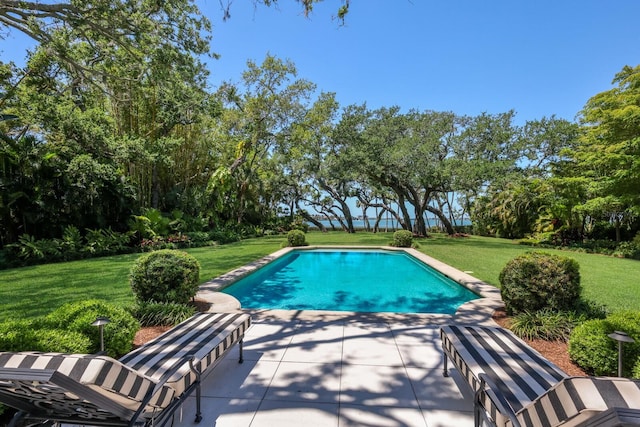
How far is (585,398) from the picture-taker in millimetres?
1403

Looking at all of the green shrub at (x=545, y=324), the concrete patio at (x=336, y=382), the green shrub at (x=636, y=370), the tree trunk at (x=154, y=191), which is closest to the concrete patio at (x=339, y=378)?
the concrete patio at (x=336, y=382)

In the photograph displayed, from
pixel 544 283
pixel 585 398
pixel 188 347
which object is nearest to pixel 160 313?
pixel 188 347

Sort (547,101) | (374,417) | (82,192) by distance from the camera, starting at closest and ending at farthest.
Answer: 1. (374,417)
2. (82,192)
3. (547,101)

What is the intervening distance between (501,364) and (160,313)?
191 inches

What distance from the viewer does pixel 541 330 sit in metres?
4.32

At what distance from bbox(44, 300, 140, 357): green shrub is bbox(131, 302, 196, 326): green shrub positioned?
94 cm

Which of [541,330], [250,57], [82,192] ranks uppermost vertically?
[250,57]

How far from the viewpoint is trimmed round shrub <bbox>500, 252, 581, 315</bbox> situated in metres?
4.62

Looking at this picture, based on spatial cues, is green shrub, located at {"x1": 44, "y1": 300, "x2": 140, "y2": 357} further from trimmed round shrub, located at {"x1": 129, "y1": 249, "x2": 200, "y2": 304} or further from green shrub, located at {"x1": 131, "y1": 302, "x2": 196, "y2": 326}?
trimmed round shrub, located at {"x1": 129, "y1": 249, "x2": 200, "y2": 304}

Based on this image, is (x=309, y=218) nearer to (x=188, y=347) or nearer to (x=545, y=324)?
(x=545, y=324)

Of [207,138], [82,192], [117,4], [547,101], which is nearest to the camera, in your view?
[117,4]

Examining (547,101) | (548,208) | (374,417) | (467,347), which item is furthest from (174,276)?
(547,101)

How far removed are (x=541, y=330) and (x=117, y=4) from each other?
10.9m

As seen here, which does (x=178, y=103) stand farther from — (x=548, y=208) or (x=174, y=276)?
(x=548, y=208)
